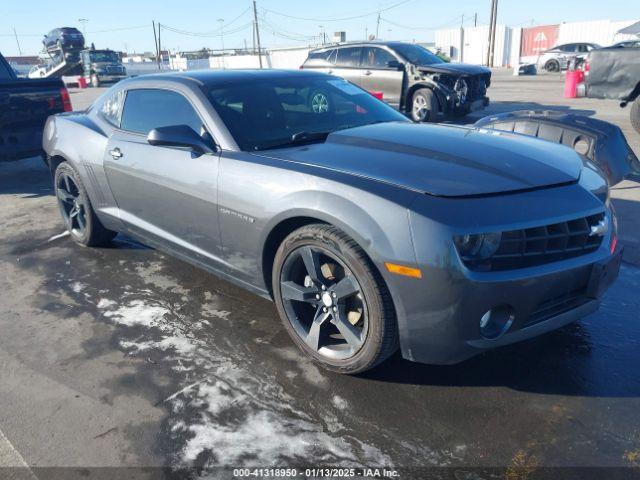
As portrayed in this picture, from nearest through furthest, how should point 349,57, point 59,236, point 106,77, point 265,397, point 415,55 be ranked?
point 265,397 → point 59,236 → point 415,55 → point 349,57 → point 106,77

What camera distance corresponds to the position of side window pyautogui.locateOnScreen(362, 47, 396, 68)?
11.5m

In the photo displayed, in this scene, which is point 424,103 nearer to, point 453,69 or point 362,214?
point 453,69

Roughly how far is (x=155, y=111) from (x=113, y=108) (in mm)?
676

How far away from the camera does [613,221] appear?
104 inches

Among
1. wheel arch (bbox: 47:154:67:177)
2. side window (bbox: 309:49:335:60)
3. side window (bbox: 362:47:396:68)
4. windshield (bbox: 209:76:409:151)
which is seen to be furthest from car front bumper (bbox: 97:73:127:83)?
windshield (bbox: 209:76:409:151)

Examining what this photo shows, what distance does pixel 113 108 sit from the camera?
4.22 meters

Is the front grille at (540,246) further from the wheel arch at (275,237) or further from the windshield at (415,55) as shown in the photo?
the windshield at (415,55)

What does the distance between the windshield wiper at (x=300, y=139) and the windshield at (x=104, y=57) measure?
110 ft

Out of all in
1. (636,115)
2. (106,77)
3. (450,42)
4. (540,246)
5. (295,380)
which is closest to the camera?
(540,246)

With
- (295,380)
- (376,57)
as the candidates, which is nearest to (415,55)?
(376,57)

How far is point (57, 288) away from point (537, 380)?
3.38 m

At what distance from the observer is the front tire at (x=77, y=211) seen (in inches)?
178

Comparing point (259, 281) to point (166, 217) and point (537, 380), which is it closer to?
point (166, 217)

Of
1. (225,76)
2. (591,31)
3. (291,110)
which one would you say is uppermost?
(591,31)
